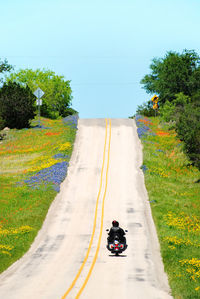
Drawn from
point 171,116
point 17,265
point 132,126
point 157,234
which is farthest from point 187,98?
point 17,265

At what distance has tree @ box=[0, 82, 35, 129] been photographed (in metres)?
86.6

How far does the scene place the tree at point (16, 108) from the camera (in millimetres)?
86562

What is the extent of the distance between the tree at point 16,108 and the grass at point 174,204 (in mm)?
18952

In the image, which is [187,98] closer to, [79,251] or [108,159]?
[108,159]

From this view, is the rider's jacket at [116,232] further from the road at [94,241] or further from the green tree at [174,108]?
the green tree at [174,108]

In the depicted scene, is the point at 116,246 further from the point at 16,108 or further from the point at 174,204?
the point at 16,108

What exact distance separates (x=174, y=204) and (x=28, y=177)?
18135 mm

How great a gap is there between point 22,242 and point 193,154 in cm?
2782

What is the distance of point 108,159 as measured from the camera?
209ft

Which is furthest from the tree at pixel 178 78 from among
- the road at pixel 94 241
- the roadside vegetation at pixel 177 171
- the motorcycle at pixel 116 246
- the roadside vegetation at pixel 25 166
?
the motorcycle at pixel 116 246

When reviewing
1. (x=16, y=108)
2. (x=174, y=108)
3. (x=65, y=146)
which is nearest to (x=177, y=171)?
(x=65, y=146)

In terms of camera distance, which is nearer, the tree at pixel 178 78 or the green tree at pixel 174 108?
the green tree at pixel 174 108

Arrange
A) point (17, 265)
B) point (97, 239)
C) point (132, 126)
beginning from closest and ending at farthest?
point (17, 265), point (97, 239), point (132, 126)

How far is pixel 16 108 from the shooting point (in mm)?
86188
